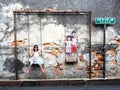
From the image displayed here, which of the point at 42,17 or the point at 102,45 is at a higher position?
the point at 42,17

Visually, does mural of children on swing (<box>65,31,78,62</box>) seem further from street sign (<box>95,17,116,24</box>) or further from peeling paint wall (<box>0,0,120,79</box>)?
street sign (<box>95,17,116,24</box>)

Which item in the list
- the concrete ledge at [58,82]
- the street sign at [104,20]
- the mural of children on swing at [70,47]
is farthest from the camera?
the mural of children on swing at [70,47]

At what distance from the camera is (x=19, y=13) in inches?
504

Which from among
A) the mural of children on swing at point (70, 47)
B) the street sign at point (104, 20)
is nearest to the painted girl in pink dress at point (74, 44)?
the mural of children on swing at point (70, 47)

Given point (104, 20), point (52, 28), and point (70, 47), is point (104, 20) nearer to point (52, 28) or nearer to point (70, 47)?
point (70, 47)

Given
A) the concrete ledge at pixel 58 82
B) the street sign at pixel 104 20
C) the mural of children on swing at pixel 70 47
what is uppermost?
the street sign at pixel 104 20

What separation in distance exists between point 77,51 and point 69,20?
1.29 m

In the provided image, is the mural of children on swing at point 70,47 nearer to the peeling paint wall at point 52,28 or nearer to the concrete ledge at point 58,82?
the peeling paint wall at point 52,28

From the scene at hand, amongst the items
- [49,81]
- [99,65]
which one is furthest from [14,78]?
[99,65]

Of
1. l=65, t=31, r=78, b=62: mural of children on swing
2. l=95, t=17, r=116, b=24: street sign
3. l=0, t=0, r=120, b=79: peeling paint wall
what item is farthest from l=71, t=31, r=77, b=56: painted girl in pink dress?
l=95, t=17, r=116, b=24: street sign

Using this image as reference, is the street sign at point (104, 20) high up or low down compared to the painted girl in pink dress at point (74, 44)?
up

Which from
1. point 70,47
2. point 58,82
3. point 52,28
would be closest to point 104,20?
point 70,47

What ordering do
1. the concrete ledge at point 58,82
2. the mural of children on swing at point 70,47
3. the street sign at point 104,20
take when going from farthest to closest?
1. the mural of children on swing at point 70,47
2. the street sign at point 104,20
3. the concrete ledge at point 58,82

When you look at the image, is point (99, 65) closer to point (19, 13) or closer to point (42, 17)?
point (42, 17)
